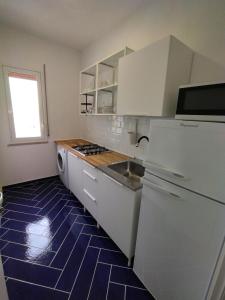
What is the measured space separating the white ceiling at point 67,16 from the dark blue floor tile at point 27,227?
281 centimetres

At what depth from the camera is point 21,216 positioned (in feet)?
7.06

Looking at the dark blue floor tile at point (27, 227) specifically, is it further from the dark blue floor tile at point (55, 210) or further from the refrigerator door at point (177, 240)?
the refrigerator door at point (177, 240)

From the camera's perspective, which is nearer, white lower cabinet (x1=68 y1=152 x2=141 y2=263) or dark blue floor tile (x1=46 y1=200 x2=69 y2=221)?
white lower cabinet (x1=68 y1=152 x2=141 y2=263)

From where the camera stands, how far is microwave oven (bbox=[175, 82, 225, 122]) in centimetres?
89

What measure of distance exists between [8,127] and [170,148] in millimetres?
2826

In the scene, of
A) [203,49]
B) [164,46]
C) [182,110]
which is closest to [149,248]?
[182,110]

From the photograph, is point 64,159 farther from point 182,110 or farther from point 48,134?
point 182,110

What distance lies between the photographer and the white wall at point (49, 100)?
2.51m

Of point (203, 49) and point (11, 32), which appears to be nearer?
point (203, 49)

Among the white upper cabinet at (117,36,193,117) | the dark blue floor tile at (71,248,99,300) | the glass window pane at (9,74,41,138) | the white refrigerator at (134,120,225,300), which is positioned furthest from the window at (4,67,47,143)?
the white refrigerator at (134,120,225,300)

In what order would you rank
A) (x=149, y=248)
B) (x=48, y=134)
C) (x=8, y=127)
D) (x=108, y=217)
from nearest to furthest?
(x=149, y=248) < (x=108, y=217) < (x=8, y=127) < (x=48, y=134)

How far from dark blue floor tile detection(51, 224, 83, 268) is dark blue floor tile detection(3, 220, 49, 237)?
290 millimetres

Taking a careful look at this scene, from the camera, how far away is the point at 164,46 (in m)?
1.18

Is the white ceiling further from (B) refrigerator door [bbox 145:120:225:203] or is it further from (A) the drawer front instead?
→ (A) the drawer front
